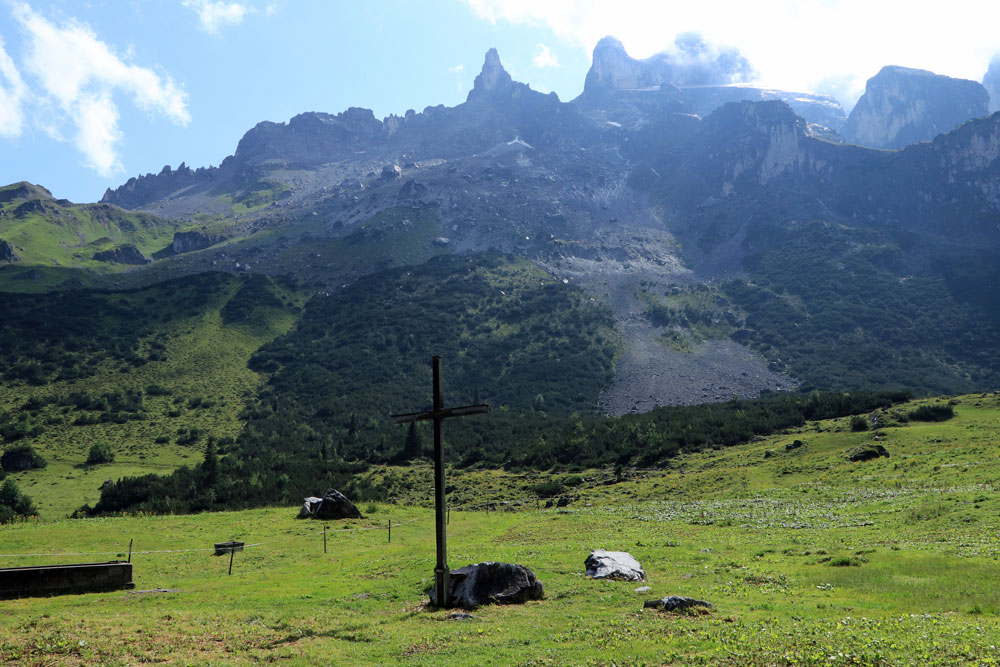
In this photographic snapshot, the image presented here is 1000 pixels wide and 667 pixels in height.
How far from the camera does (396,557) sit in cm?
3591

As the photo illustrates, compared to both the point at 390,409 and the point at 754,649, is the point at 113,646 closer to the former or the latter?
the point at 754,649

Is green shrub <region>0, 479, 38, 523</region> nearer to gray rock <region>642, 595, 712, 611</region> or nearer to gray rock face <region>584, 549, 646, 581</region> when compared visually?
gray rock face <region>584, 549, 646, 581</region>

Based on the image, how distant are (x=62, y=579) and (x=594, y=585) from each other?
23191 mm

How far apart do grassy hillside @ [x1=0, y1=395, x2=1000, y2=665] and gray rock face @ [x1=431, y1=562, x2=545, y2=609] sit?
2.49 feet

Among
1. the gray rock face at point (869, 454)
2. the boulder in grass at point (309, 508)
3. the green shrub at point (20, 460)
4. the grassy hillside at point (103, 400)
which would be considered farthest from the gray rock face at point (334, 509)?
the green shrub at point (20, 460)

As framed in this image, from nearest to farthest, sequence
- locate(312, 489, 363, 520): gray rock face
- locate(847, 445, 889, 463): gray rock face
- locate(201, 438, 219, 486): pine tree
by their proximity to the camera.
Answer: locate(312, 489, 363, 520): gray rock face < locate(847, 445, 889, 463): gray rock face < locate(201, 438, 219, 486): pine tree

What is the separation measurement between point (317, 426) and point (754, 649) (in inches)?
6144

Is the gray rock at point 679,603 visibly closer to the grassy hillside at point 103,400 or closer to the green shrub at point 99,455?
the grassy hillside at point 103,400

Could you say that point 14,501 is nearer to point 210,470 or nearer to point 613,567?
point 210,470

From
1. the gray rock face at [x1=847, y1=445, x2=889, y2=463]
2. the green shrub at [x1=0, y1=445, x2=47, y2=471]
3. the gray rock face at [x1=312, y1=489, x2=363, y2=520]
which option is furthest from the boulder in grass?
the green shrub at [x1=0, y1=445, x2=47, y2=471]

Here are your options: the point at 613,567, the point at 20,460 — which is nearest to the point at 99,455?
the point at 20,460

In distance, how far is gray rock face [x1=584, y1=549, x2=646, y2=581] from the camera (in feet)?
82.9

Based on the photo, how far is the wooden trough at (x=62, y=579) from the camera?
Result: 25.5m

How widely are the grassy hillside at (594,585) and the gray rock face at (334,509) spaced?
239 centimetres
